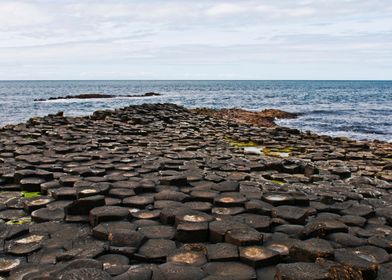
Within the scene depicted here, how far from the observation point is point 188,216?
5.25 metres

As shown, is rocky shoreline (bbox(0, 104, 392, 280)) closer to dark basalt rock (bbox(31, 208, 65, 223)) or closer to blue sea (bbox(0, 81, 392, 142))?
dark basalt rock (bbox(31, 208, 65, 223))

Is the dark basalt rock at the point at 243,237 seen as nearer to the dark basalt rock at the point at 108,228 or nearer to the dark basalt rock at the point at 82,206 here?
the dark basalt rock at the point at 108,228

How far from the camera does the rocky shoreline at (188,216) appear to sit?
4.06 metres

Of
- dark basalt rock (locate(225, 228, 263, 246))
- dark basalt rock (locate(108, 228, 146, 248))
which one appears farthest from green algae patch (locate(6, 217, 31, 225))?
dark basalt rock (locate(225, 228, 263, 246))

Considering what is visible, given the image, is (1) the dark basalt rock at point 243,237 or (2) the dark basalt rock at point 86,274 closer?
(2) the dark basalt rock at point 86,274

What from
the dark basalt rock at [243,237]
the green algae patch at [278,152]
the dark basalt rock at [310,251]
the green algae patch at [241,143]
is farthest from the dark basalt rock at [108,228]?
the green algae patch at [241,143]

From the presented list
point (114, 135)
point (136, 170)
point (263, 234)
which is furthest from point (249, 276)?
point (114, 135)

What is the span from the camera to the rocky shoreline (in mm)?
4065

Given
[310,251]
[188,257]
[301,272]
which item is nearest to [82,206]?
[188,257]

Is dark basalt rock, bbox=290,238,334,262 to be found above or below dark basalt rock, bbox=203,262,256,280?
above

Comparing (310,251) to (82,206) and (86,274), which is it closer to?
(86,274)

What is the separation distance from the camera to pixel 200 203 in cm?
592

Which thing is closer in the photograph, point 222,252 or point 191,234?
point 222,252

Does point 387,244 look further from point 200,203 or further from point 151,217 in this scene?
point 151,217
